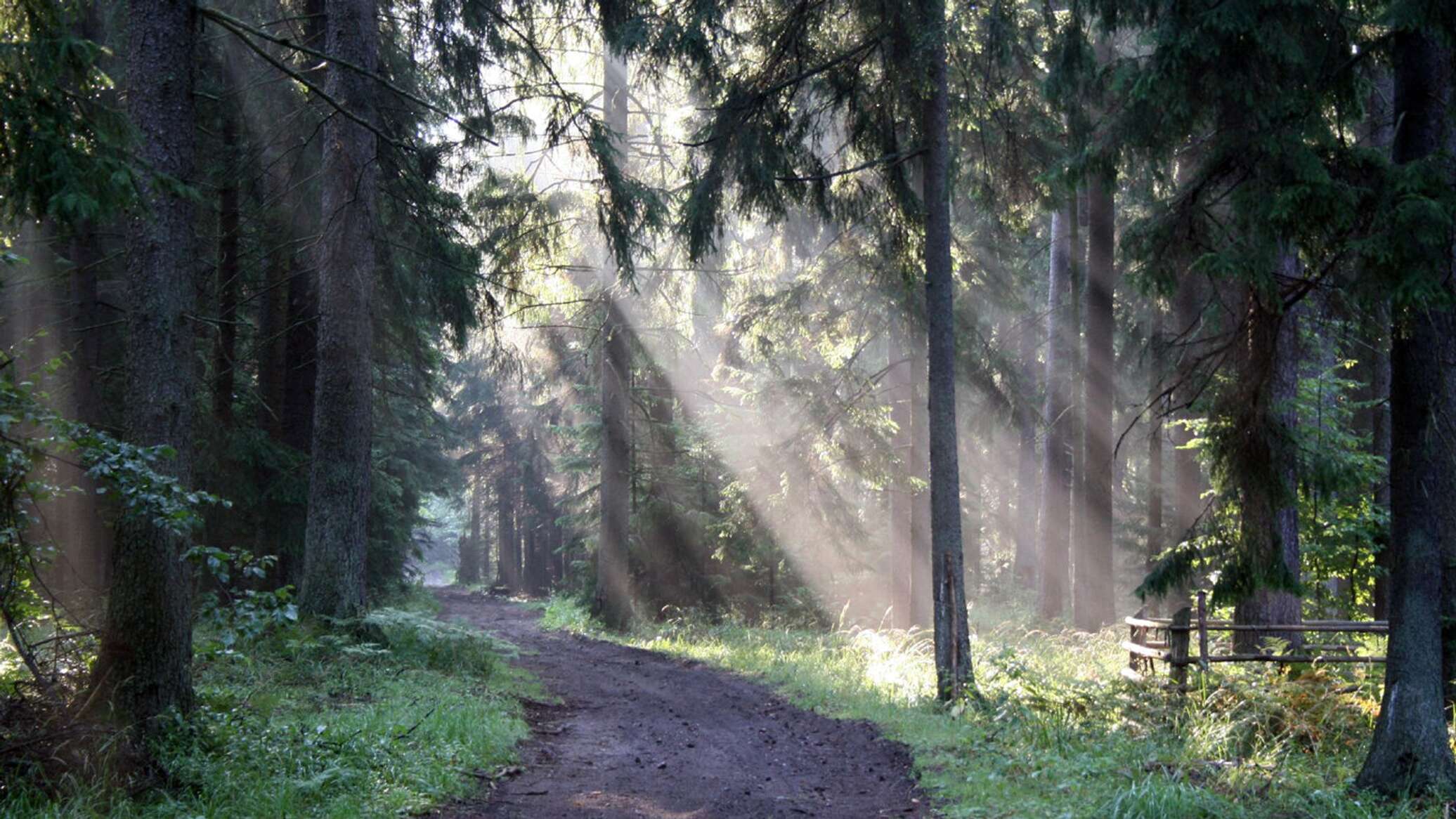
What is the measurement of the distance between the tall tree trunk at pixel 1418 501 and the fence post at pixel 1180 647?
3.26m

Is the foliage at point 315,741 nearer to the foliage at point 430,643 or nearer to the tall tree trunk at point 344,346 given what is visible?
the foliage at point 430,643

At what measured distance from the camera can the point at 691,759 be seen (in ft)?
30.7

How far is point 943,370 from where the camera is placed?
12500 mm

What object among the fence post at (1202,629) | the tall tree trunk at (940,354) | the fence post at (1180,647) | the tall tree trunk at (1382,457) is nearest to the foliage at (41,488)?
the tall tree trunk at (940,354)

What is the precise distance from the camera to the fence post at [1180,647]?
411 inches

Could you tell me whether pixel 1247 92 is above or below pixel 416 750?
above

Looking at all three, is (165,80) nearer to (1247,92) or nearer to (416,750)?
(416,750)

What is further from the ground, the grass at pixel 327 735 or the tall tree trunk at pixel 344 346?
the tall tree trunk at pixel 344 346

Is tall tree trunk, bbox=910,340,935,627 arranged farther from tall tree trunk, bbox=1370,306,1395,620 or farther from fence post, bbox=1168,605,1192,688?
fence post, bbox=1168,605,1192,688

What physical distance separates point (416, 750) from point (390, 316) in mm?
9519

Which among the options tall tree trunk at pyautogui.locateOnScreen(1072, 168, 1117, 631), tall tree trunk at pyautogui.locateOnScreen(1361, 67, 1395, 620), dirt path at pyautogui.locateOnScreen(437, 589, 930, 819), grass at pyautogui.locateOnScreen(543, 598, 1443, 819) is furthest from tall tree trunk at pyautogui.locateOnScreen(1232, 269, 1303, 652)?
tall tree trunk at pyautogui.locateOnScreen(1072, 168, 1117, 631)

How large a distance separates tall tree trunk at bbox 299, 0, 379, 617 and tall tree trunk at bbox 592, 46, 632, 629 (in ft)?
30.9

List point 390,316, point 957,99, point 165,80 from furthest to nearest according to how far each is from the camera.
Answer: point 390,316
point 957,99
point 165,80

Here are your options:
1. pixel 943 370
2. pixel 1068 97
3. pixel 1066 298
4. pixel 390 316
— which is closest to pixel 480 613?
pixel 390 316
